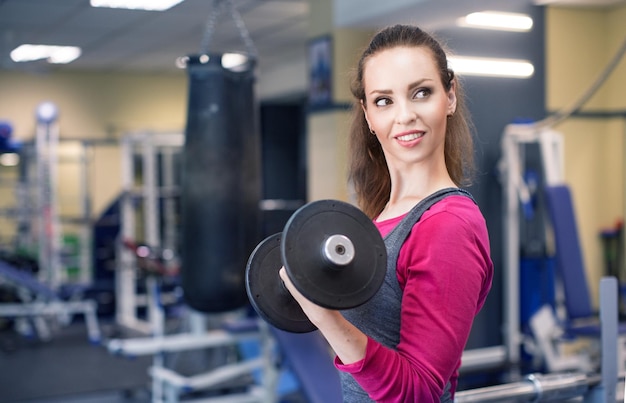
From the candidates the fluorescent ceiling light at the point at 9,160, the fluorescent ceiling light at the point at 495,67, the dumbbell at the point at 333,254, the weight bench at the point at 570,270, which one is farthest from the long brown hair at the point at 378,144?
the fluorescent ceiling light at the point at 9,160

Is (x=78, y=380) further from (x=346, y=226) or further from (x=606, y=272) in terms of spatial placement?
(x=346, y=226)

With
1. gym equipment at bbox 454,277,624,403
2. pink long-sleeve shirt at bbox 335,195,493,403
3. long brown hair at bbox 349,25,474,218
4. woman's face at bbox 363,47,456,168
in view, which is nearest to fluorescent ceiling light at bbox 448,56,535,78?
gym equipment at bbox 454,277,624,403

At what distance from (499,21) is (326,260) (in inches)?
147

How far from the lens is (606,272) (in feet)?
15.4

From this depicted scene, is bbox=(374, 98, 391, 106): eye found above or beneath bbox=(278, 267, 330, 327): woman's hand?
above

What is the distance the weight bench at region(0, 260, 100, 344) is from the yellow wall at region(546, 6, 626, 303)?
3.70 meters

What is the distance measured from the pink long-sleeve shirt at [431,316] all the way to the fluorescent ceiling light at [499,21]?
11.7 ft

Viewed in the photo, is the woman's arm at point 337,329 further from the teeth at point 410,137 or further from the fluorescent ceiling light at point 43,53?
the fluorescent ceiling light at point 43,53

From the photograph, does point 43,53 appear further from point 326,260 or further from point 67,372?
point 326,260

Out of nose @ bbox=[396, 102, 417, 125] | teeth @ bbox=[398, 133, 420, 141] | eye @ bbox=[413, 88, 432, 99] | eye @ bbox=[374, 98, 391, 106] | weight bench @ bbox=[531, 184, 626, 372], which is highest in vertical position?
eye @ bbox=[413, 88, 432, 99]

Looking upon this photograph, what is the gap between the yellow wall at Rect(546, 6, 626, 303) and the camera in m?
4.15

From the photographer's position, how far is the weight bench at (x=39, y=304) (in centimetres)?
542

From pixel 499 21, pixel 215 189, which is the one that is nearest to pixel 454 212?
pixel 215 189

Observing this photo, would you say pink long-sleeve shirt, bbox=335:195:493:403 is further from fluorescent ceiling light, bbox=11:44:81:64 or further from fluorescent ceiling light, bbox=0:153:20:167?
fluorescent ceiling light, bbox=0:153:20:167
